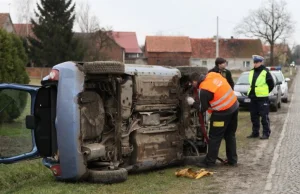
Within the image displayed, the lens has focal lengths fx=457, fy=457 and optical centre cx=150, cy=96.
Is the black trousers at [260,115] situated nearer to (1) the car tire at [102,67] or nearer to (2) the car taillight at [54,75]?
(1) the car tire at [102,67]

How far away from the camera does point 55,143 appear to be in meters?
6.30

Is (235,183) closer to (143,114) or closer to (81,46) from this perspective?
(143,114)

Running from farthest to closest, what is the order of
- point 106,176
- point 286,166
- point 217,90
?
point 286,166
point 217,90
point 106,176

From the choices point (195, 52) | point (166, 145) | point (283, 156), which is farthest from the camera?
point (195, 52)

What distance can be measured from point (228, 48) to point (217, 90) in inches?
3165

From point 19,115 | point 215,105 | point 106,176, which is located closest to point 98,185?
point 106,176

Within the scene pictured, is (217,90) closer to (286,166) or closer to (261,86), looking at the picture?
(286,166)

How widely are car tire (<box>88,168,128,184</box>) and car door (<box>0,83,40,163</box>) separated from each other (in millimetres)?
837

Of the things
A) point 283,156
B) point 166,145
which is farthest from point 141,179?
point 283,156

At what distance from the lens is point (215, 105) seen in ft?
24.2

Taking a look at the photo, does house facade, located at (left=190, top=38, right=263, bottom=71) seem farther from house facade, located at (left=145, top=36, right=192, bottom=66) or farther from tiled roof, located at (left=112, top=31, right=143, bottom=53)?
tiled roof, located at (left=112, top=31, right=143, bottom=53)

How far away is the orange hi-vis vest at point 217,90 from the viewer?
728cm

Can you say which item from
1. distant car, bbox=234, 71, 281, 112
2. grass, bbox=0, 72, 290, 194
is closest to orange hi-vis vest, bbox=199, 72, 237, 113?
grass, bbox=0, 72, 290, 194

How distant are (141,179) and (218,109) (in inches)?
68.6
